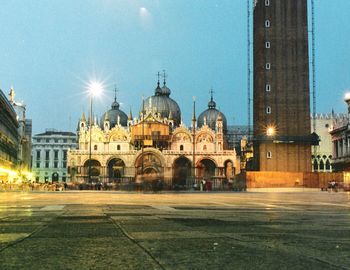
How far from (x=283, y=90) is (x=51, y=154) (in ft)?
299

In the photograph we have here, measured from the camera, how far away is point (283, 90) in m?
69.9

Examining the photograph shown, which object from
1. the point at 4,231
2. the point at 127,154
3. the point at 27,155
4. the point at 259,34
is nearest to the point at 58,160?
the point at 27,155

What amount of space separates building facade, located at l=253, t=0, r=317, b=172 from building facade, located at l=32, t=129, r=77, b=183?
85942 mm

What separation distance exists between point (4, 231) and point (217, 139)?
103 m

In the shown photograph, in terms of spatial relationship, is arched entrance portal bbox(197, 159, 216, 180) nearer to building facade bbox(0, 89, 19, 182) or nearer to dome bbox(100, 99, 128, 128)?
dome bbox(100, 99, 128, 128)

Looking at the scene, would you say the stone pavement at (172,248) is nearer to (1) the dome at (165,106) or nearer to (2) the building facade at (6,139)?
(2) the building facade at (6,139)

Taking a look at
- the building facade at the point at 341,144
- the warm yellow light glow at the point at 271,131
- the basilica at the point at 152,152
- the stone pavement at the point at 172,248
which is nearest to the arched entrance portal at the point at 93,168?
the basilica at the point at 152,152

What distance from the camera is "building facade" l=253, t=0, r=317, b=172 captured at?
6969cm

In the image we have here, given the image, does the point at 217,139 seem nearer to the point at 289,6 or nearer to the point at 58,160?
the point at 289,6

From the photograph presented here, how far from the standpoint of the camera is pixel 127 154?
340 feet

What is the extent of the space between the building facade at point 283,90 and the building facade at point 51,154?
3384 inches

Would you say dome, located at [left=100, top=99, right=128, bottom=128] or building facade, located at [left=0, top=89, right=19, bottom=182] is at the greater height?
dome, located at [left=100, top=99, right=128, bottom=128]

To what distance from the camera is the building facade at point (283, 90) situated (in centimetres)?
6969

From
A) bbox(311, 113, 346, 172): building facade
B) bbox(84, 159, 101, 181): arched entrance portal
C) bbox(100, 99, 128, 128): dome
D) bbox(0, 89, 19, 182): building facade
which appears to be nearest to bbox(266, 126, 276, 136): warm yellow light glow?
bbox(0, 89, 19, 182): building facade
